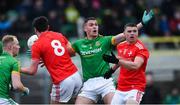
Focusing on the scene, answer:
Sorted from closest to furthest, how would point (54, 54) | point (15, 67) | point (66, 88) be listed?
point (15, 67) → point (54, 54) → point (66, 88)

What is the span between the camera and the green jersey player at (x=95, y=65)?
1399 centimetres

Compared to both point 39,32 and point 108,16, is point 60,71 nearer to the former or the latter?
point 39,32

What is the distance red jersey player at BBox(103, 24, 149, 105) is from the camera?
1334 centimetres

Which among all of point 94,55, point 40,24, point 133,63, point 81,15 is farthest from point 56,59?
point 81,15

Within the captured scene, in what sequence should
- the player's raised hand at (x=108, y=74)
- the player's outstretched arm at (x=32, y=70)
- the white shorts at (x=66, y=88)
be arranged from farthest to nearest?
1. the white shorts at (x=66, y=88)
2. the player's raised hand at (x=108, y=74)
3. the player's outstretched arm at (x=32, y=70)

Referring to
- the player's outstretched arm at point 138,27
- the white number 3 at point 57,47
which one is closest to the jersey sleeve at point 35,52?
the white number 3 at point 57,47

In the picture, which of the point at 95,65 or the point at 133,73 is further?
the point at 95,65

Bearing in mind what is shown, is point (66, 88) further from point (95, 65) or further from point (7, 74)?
point (7, 74)

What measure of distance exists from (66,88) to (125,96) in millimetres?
1110

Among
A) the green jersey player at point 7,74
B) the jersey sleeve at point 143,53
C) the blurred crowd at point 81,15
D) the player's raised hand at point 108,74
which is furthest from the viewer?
the blurred crowd at point 81,15

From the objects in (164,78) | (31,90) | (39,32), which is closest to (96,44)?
(39,32)

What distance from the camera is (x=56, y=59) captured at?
1358 centimetres

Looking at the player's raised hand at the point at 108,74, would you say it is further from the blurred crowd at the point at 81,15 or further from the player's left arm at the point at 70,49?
the blurred crowd at the point at 81,15

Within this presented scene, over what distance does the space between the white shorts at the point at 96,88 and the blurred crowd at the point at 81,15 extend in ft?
24.7
